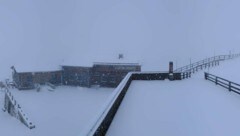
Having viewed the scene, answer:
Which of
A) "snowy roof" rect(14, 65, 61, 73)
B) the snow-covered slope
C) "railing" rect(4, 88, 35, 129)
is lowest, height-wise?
"railing" rect(4, 88, 35, 129)

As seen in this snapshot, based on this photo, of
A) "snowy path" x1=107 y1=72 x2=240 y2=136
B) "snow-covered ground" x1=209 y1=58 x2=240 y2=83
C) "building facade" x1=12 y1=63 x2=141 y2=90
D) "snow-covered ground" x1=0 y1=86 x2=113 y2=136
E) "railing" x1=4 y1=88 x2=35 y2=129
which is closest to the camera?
"snowy path" x1=107 y1=72 x2=240 y2=136

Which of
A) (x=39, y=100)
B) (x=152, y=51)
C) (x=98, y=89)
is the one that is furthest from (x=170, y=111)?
(x=152, y=51)

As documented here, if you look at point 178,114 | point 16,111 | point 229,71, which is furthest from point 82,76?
point 178,114

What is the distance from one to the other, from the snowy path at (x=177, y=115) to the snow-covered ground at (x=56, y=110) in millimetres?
10223

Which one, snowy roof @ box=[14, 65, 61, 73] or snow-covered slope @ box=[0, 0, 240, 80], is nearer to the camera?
snowy roof @ box=[14, 65, 61, 73]

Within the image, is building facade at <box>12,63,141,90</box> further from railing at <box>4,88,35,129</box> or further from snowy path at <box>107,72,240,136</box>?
snowy path at <box>107,72,240,136</box>

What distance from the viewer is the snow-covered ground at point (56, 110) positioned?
2349 centimetres

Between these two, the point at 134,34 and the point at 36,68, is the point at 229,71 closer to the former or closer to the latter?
the point at 36,68

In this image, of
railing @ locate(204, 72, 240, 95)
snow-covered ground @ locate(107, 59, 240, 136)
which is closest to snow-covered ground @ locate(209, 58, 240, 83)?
railing @ locate(204, 72, 240, 95)

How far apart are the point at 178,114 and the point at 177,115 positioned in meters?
0.18

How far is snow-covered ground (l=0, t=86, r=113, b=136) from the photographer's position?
23491mm

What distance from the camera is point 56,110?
28.6m

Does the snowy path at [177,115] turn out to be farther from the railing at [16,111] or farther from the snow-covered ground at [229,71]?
the railing at [16,111]

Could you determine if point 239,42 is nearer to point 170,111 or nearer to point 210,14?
point 210,14
